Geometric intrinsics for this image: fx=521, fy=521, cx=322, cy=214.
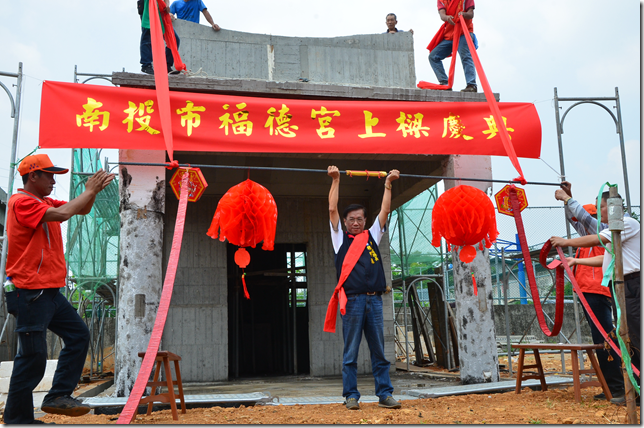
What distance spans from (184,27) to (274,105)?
2876mm

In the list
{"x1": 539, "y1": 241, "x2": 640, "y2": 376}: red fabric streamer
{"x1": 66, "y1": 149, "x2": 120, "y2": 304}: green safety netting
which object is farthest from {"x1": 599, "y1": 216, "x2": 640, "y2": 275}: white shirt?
{"x1": 66, "y1": 149, "x2": 120, "y2": 304}: green safety netting

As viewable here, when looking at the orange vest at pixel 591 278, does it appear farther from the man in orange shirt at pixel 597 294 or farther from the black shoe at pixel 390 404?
the black shoe at pixel 390 404

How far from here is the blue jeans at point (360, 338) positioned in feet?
14.6

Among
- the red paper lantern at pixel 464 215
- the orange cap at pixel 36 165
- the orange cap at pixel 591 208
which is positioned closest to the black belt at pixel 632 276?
the red paper lantern at pixel 464 215

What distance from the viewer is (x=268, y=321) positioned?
456 inches

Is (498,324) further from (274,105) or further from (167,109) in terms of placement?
(167,109)

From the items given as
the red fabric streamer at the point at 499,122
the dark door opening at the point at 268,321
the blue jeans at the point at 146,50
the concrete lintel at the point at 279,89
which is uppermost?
the blue jeans at the point at 146,50

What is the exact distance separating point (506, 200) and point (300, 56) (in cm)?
420

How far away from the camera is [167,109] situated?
495 cm

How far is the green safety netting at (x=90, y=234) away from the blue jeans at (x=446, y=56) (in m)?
5.39

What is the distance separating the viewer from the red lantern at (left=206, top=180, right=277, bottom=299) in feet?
15.3

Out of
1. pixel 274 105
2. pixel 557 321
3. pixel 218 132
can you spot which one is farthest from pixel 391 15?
pixel 557 321

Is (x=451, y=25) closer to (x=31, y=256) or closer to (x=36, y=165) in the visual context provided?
(x=36, y=165)

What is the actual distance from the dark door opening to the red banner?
4714mm
